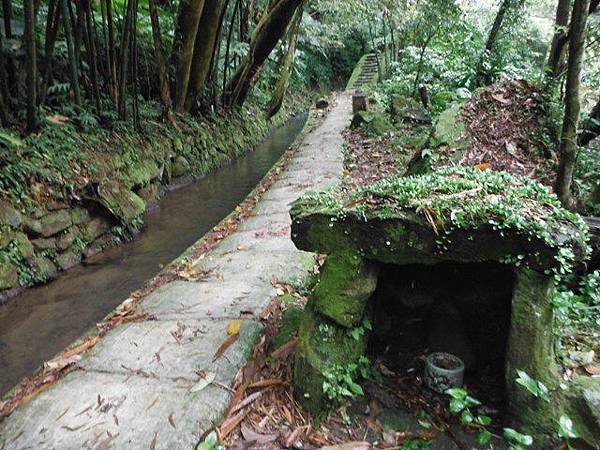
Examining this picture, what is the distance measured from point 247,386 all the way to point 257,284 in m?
1.20

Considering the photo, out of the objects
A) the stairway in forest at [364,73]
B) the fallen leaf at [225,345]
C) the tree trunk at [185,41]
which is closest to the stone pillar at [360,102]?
the tree trunk at [185,41]

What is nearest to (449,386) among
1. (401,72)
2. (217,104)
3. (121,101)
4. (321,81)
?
(121,101)

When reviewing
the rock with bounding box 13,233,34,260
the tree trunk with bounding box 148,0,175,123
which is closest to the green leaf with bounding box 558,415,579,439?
the rock with bounding box 13,233,34,260

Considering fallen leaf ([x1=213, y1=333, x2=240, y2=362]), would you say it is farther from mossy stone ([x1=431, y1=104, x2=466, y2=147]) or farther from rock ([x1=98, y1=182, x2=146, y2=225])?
mossy stone ([x1=431, y1=104, x2=466, y2=147])

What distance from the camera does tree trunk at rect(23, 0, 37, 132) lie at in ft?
14.6

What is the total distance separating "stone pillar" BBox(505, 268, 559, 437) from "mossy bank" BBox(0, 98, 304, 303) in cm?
417

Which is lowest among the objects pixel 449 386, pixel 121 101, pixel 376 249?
pixel 449 386

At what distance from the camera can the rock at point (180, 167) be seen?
7.90 metres

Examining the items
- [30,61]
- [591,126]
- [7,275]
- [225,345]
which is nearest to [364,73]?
[591,126]

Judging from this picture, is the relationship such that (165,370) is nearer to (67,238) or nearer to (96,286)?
(96,286)

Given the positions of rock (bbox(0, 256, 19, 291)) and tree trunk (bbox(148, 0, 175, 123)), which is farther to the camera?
tree trunk (bbox(148, 0, 175, 123))

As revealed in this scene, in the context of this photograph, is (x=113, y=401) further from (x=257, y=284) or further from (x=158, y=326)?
(x=257, y=284)

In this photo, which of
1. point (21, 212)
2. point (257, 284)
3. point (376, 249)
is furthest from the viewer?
point (21, 212)

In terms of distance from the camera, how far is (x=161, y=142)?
750 centimetres
